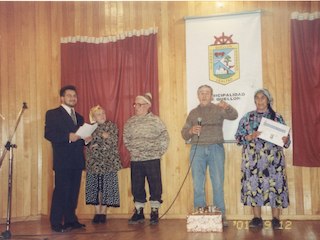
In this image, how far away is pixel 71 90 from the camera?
4.15 m

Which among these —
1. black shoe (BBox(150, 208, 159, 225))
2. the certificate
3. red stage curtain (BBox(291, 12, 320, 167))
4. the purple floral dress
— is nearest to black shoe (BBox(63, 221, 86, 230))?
black shoe (BBox(150, 208, 159, 225))

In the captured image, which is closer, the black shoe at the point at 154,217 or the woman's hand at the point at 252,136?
the woman's hand at the point at 252,136

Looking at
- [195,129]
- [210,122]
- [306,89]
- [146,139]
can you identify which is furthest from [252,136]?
[146,139]

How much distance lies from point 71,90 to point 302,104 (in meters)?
2.72

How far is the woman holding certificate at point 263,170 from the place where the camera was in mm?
3928

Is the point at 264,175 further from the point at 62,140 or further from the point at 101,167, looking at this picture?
the point at 62,140

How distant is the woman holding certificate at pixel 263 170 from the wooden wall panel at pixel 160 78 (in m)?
0.62

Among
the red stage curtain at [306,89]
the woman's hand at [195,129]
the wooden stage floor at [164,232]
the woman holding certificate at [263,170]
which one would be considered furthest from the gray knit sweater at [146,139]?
the red stage curtain at [306,89]

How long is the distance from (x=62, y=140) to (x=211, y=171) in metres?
1.69

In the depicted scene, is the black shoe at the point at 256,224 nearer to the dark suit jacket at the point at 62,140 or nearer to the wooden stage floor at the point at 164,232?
the wooden stage floor at the point at 164,232

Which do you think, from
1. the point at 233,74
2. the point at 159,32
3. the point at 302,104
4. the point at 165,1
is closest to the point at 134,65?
the point at 159,32

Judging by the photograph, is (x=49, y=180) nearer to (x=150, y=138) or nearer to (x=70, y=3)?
(x=150, y=138)

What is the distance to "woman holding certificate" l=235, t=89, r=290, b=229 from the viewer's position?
12.9 ft
